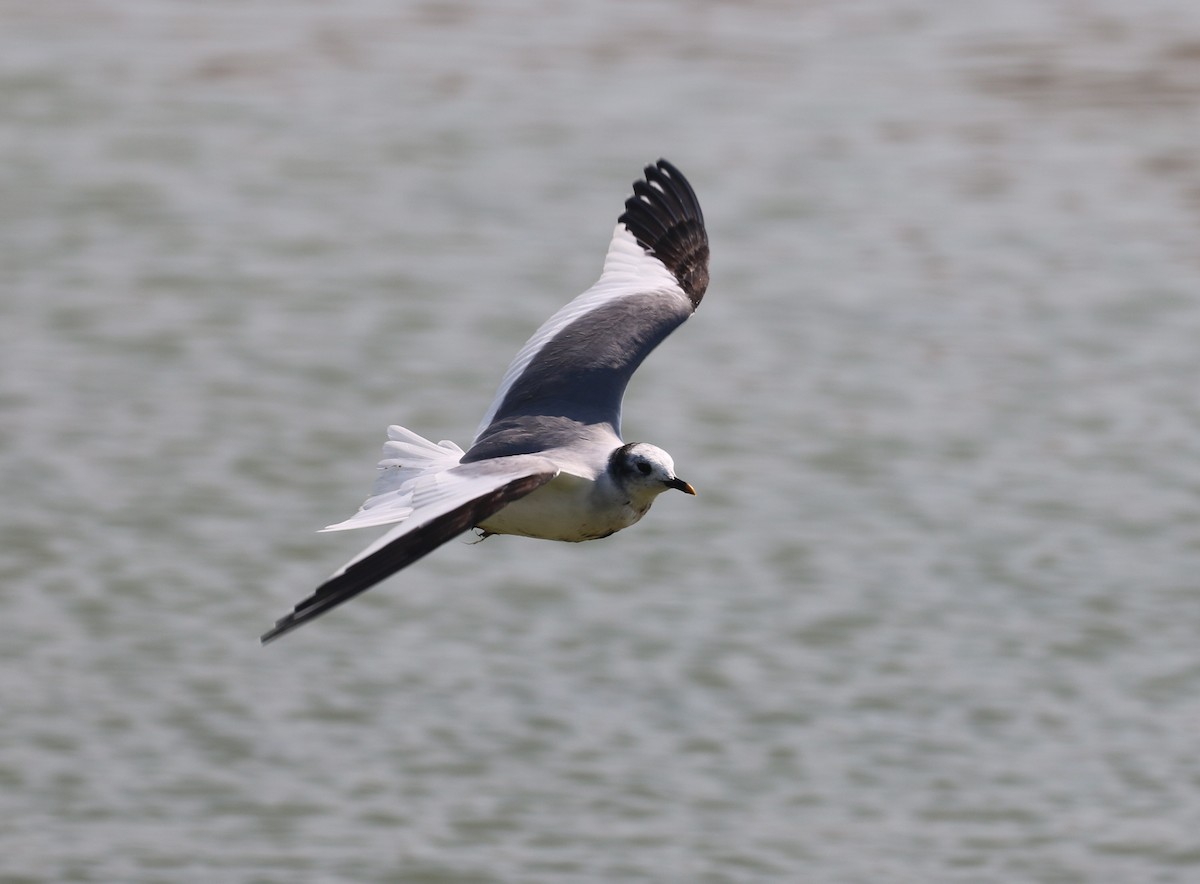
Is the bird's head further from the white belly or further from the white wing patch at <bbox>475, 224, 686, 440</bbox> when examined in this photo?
the white wing patch at <bbox>475, 224, 686, 440</bbox>

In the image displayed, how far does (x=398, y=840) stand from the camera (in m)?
12.7

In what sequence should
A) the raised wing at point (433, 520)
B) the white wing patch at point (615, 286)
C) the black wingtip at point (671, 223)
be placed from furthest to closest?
the black wingtip at point (671, 223) < the white wing patch at point (615, 286) < the raised wing at point (433, 520)


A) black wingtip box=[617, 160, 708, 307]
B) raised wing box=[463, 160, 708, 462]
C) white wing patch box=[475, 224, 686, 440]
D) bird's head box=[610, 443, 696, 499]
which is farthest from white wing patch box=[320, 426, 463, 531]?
black wingtip box=[617, 160, 708, 307]

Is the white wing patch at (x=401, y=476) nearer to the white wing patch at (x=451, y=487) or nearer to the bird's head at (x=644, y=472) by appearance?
the white wing patch at (x=451, y=487)

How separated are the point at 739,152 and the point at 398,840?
937cm

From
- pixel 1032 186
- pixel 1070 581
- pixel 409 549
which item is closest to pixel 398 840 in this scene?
pixel 1070 581

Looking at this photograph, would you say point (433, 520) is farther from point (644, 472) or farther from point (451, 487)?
point (644, 472)

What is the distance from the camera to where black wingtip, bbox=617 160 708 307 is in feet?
31.2

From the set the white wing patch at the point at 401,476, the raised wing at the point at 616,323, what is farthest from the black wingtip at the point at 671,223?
the white wing patch at the point at 401,476

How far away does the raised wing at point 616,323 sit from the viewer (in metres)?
8.24

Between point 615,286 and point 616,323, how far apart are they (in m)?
0.55

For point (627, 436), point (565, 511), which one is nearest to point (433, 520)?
point (565, 511)

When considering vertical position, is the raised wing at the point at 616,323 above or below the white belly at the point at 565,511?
above

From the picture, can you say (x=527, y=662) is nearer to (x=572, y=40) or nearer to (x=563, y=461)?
(x=563, y=461)
